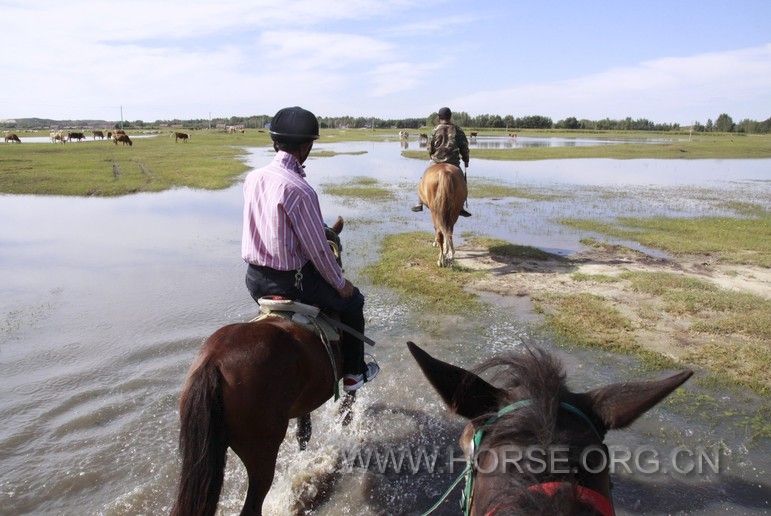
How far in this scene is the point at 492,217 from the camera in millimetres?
15164

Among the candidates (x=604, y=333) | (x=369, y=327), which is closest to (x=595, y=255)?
(x=604, y=333)

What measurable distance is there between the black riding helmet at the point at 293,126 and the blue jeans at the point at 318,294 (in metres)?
0.92

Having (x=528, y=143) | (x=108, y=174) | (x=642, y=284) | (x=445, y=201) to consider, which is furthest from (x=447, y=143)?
(x=528, y=143)

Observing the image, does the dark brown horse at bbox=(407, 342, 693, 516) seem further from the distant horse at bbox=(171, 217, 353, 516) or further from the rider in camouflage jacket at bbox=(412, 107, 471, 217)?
the rider in camouflage jacket at bbox=(412, 107, 471, 217)

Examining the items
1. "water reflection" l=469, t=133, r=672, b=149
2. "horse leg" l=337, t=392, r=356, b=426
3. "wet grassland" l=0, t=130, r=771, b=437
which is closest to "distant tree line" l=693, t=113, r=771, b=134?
"water reflection" l=469, t=133, r=672, b=149

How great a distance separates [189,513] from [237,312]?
18.0 feet

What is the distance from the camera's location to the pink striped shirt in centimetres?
329

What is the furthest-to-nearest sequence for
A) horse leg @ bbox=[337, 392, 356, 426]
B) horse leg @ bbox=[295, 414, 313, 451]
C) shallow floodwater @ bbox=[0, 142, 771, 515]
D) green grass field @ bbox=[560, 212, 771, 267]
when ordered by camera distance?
green grass field @ bbox=[560, 212, 771, 267]
horse leg @ bbox=[337, 392, 356, 426]
horse leg @ bbox=[295, 414, 313, 451]
shallow floodwater @ bbox=[0, 142, 771, 515]

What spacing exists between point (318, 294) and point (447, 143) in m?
7.70

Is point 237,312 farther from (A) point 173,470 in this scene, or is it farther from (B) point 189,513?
(B) point 189,513

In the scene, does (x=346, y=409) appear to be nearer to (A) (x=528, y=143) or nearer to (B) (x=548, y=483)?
(B) (x=548, y=483)

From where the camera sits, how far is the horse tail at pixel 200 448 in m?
2.59

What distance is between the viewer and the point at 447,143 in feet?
35.0

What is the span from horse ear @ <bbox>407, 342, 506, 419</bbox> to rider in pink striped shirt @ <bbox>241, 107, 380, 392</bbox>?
167 centimetres
